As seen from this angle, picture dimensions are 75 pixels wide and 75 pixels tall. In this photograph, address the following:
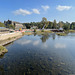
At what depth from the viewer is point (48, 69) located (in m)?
10.8

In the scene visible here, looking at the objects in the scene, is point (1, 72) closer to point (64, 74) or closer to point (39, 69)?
point (39, 69)

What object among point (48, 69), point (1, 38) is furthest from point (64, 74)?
point (1, 38)

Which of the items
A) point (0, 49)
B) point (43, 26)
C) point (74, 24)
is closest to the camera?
point (0, 49)

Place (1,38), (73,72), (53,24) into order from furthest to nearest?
1. (53,24)
2. (1,38)
3. (73,72)

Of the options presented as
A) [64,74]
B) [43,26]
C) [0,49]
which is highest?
[43,26]

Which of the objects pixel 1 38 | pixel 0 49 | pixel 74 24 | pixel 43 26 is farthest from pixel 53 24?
pixel 0 49

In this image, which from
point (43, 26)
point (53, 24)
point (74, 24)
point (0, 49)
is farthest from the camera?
point (74, 24)

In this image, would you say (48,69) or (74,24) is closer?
(48,69)

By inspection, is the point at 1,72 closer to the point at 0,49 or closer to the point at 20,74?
the point at 20,74

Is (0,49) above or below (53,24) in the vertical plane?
below

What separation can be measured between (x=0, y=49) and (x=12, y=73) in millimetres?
9642

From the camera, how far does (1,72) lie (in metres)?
9.92

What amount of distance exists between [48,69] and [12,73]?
5.66 meters

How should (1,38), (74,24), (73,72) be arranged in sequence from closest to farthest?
(73,72), (1,38), (74,24)
